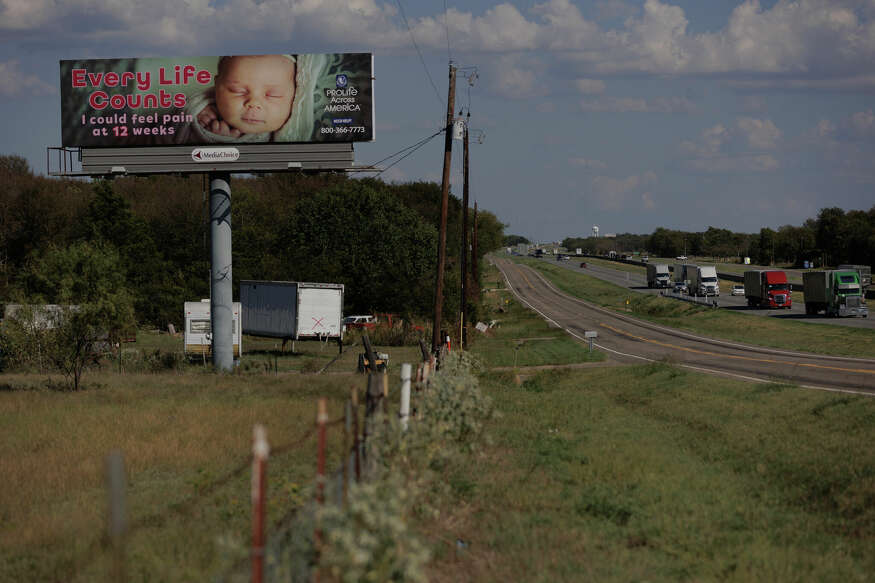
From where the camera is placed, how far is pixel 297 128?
128ft

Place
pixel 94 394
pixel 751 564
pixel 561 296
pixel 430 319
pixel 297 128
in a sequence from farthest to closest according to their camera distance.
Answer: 1. pixel 561 296
2. pixel 430 319
3. pixel 297 128
4. pixel 94 394
5. pixel 751 564

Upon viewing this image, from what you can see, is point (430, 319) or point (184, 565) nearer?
point (184, 565)

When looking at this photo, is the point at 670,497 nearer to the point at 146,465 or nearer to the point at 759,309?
the point at 146,465

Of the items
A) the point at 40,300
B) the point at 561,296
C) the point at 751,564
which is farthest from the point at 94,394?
the point at 561,296

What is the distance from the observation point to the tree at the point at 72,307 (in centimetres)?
3316

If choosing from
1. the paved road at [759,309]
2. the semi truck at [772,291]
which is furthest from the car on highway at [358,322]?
the semi truck at [772,291]

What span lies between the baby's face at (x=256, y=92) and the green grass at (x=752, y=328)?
3005 cm

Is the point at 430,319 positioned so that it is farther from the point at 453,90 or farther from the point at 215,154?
the point at 453,90

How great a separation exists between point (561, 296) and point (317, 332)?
68.1 metres

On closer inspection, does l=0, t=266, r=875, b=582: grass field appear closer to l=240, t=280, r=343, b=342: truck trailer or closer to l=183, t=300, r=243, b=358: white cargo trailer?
l=183, t=300, r=243, b=358: white cargo trailer

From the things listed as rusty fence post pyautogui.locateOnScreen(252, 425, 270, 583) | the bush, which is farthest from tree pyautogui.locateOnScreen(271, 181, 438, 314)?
rusty fence post pyautogui.locateOnScreen(252, 425, 270, 583)

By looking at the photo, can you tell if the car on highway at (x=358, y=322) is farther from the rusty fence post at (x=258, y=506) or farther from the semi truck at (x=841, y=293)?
the rusty fence post at (x=258, y=506)

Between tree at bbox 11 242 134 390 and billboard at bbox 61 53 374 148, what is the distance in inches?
289

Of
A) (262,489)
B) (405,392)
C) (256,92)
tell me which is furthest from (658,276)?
(262,489)
